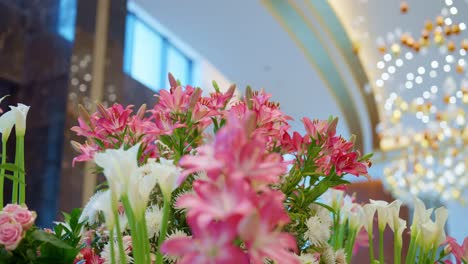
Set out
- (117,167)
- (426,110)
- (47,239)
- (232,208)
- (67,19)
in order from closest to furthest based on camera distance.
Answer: (232,208) < (117,167) < (47,239) < (67,19) < (426,110)

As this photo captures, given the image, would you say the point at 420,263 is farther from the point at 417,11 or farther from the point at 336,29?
the point at 336,29

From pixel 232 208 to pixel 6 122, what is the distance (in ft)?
1.45

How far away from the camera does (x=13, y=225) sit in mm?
552

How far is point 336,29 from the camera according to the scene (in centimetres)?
533

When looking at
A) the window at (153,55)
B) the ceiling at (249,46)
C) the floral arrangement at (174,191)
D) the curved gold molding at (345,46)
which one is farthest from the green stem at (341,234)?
the curved gold molding at (345,46)

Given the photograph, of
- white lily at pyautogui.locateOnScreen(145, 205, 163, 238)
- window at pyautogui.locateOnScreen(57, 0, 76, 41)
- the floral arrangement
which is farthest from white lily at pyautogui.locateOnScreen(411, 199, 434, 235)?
window at pyautogui.locateOnScreen(57, 0, 76, 41)

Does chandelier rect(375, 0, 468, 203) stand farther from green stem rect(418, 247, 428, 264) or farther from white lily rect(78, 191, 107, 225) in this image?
white lily rect(78, 191, 107, 225)

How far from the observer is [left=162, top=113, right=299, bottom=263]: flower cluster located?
0.33 meters

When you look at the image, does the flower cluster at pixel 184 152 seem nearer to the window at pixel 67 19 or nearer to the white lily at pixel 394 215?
the white lily at pixel 394 215

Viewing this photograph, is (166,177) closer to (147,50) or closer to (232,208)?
(232,208)

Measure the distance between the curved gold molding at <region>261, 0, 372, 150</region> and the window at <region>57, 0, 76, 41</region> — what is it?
2606 mm

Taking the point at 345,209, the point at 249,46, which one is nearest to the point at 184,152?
the point at 345,209

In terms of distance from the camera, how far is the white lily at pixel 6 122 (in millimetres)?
653

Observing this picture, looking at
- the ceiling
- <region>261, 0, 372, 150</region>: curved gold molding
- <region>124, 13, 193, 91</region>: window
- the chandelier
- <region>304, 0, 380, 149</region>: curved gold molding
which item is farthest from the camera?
<region>304, 0, 380, 149</region>: curved gold molding
